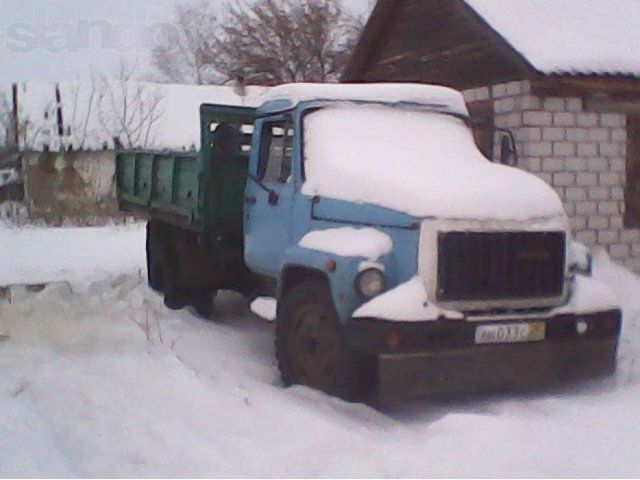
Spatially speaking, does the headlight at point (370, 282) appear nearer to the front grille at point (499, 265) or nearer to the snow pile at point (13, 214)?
the front grille at point (499, 265)

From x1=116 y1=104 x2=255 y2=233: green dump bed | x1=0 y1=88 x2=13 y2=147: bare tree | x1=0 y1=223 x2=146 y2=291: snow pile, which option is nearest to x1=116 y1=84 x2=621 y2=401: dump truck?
x1=116 y1=104 x2=255 y2=233: green dump bed

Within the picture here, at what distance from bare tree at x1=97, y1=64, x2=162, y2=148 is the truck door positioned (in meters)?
23.1

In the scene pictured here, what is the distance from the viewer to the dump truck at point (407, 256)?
16.5 ft

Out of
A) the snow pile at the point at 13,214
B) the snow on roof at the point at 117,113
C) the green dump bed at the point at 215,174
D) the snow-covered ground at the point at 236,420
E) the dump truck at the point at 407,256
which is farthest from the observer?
the snow on roof at the point at 117,113

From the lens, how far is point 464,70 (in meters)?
10.1

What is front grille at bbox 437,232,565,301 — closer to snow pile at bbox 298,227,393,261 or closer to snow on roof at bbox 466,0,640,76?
snow pile at bbox 298,227,393,261

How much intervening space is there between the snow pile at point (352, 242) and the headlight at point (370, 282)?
0.32 ft

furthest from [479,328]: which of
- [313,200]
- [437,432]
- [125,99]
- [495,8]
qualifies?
[125,99]

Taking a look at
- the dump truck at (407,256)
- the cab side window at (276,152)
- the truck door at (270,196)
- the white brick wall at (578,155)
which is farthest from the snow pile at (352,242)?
the white brick wall at (578,155)

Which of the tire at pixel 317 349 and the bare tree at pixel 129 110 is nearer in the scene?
the tire at pixel 317 349

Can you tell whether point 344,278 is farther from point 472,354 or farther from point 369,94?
point 369,94

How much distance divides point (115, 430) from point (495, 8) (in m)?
7.17

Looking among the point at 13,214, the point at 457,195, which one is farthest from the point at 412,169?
the point at 13,214

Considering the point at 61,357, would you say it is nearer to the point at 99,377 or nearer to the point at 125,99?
the point at 99,377
